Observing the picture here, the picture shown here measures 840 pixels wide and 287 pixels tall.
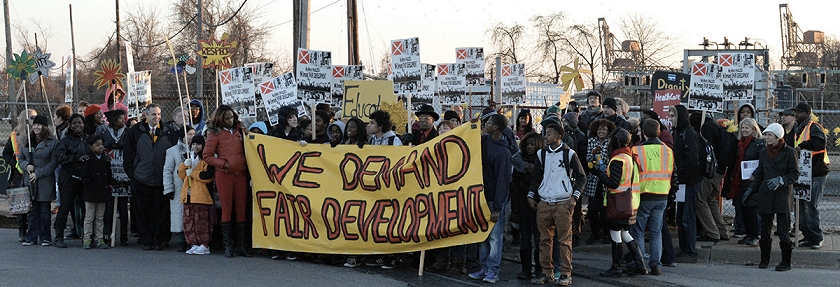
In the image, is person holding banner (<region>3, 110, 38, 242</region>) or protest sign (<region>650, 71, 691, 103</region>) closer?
person holding banner (<region>3, 110, 38, 242</region>)

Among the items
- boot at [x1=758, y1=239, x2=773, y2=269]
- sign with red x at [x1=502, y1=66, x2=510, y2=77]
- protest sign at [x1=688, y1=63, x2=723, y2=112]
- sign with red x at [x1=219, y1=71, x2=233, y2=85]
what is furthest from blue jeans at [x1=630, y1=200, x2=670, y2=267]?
sign with red x at [x1=502, y1=66, x2=510, y2=77]

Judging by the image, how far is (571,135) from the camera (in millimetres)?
10828

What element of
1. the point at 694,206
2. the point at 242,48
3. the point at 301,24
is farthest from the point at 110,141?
the point at 242,48

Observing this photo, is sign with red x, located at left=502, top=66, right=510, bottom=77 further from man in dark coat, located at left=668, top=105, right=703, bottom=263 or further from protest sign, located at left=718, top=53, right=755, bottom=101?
man in dark coat, located at left=668, top=105, right=703, bottom=263

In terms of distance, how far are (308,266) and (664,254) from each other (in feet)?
12.9

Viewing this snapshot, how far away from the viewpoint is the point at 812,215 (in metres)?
10.5

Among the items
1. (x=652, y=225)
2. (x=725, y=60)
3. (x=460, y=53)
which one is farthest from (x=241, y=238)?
(x=460, y=53)

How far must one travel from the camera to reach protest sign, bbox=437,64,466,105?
17.1 m

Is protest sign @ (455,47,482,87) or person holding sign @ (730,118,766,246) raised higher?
protest sign @ (455,47,482,87)

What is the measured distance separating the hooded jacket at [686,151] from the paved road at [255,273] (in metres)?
1.02

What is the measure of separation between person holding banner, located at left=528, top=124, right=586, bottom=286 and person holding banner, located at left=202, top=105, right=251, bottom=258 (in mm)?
3533

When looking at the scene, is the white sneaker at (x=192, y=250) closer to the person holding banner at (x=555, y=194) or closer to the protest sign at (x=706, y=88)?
the person holding banner at (x=555, y=194)

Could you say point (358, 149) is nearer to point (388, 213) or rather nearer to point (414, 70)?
point (388, 213)

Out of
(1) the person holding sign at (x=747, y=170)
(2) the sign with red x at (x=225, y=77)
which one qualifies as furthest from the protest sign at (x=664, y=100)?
(2) the sign with red x at (x=225, y=77)
